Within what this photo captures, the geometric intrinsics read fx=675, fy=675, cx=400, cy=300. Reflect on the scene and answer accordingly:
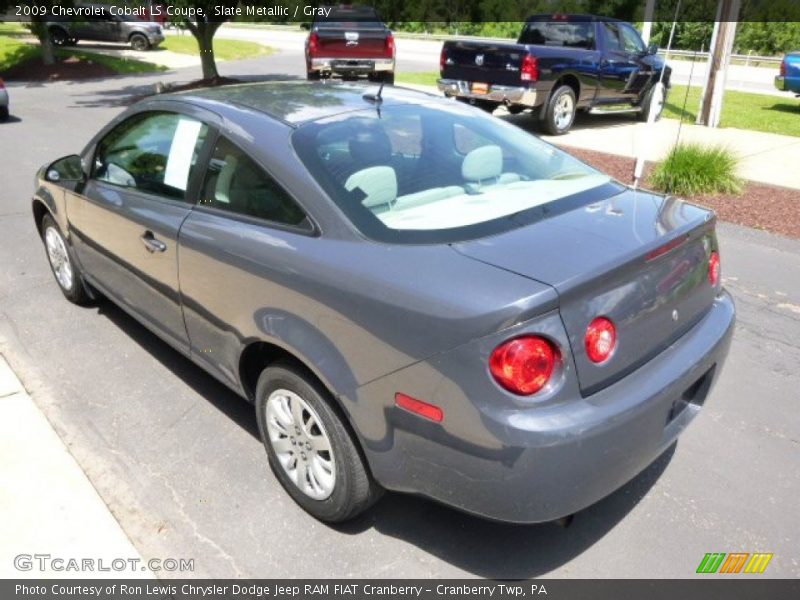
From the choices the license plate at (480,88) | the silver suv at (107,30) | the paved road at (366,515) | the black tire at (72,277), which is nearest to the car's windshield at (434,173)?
the paved road at (366,515)

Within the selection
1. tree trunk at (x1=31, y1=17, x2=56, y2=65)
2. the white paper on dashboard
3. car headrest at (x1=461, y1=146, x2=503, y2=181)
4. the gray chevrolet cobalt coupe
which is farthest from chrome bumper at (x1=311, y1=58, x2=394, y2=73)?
car headrest at (x1=461, y1=146, x2=503, y2=181)

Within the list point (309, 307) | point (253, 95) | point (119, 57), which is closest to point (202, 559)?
point (309, 307)

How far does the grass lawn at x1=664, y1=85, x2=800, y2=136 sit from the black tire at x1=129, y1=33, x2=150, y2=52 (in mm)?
22305

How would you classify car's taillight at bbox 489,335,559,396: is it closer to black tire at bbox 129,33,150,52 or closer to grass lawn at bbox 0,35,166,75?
grass lawn at bbox 0,35,166,75

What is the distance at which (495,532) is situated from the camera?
8.95 feet

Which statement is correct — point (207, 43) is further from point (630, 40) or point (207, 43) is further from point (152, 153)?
point (152, 153)

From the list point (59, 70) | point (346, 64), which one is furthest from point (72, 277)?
point (59, 70)

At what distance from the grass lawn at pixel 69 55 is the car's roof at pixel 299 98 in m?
21.8

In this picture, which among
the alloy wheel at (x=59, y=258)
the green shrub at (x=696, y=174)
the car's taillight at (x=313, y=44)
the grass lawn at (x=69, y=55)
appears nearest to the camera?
the alloy wheel at (x=59, y=258)

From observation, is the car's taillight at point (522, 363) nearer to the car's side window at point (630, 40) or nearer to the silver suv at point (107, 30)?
the car's side window at point (630, 40)

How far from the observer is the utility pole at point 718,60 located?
1059cm

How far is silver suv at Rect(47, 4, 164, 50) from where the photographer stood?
2909 cm

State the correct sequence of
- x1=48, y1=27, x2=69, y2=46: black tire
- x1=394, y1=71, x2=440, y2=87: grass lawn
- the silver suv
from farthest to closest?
x1=48, y1=27, x2=69, y2=46: black tire
the silver suv
x1=394, y1=71, x2=440, y2=87: grass lawn

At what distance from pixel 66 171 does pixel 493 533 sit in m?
3.49
